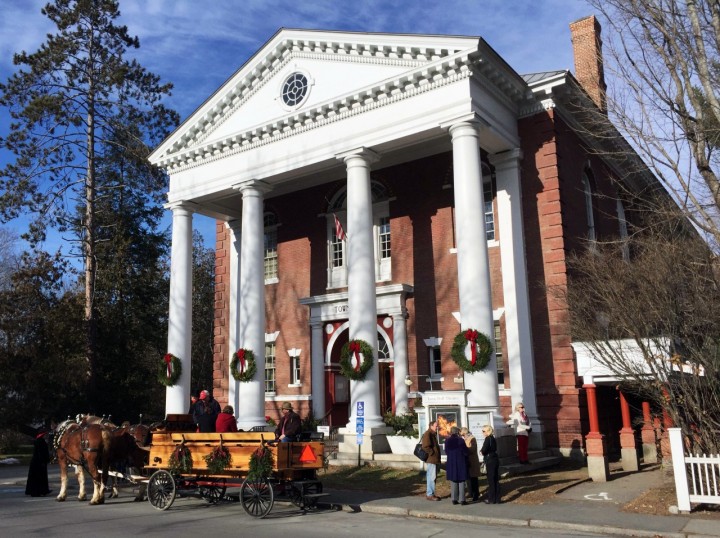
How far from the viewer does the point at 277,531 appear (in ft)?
34.9

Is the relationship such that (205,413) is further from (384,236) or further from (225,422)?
(384,236)

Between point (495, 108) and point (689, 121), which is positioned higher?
point (495, 108)

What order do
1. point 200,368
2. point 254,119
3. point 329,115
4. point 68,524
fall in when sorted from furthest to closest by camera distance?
1. point 200,368
2. point 254,119
3. point 329,115
4. point 68,524

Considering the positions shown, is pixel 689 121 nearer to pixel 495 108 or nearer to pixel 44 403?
pixel 495 108

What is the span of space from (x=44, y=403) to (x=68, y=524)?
20514 mm

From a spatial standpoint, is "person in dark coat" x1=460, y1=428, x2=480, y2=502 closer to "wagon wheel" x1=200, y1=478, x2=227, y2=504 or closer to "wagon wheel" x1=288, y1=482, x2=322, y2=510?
"wagon wheel" x1=288, y1=482, x2=322, y2=510

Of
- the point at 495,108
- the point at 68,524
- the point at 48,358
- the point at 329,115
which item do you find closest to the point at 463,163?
the point at 495,108

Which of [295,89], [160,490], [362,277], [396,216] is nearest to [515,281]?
[362,277]

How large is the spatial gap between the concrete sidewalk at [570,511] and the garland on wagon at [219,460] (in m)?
2.35

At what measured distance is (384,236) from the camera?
2520cm

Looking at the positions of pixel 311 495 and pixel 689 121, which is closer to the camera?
pixel 311 495

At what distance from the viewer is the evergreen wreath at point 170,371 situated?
24.5 metres

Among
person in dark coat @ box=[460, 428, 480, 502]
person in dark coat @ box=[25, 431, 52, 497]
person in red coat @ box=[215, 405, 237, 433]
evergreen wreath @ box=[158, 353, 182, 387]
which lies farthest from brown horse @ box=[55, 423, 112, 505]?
evergreen wreath @ box=[158, 353, 182, 387]

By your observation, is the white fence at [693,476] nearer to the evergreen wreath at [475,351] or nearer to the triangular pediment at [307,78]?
the evergreen wreath at [475,351]
